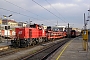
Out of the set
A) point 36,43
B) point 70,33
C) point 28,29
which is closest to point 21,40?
point 28,29

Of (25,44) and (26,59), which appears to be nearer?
(26,59)

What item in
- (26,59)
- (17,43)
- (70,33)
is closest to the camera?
(26,59)

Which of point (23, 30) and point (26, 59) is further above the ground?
point (23, 30)

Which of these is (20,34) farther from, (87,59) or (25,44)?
(87,59)

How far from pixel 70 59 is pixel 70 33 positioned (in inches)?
2352

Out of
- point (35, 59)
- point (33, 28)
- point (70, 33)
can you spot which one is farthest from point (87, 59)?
point (70, 33)

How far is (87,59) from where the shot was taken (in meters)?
13.0

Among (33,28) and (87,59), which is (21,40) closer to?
(33,28)

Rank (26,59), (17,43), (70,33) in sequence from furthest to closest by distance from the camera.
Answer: (70,33) → (17,43) → (26,59)

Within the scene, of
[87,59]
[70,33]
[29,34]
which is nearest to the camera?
[87,59]

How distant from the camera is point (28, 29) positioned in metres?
27.8

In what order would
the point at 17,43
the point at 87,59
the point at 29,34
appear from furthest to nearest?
the point at 29,34 → the point at 17,43 → the point at 87,59

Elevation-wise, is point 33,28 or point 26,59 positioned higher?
point 33,28

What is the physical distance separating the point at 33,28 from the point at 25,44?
4.08 meters
